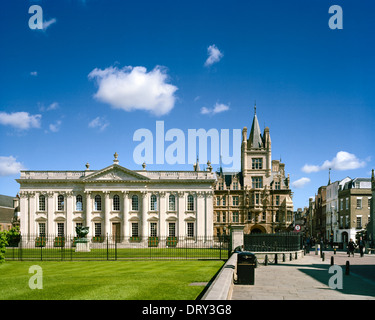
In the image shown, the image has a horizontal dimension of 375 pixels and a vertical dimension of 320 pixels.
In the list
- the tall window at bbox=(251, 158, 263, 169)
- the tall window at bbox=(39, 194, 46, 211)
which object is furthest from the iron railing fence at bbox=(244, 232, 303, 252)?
the tall window at bbox=(251, 158, 263, 169)

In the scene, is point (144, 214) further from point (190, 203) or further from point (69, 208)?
point (69, 208)

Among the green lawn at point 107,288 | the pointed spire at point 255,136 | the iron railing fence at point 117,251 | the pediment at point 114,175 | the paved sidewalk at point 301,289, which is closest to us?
the green lawn at point 107,288

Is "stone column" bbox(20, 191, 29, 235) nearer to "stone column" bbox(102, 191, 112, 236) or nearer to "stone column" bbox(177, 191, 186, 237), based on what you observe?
"stone column" bbox(102, 191, 112, 236)

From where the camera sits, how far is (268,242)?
1159 inches

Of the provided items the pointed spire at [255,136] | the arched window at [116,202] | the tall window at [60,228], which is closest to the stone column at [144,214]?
the arched window at [116,202]

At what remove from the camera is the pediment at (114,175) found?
6656 cm

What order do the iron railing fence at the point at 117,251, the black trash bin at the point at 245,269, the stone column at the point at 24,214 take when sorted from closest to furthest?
the black trash bin at the point at 245,269
the iron railing fence at the point at 117,251
the stone column at the point at 24,214

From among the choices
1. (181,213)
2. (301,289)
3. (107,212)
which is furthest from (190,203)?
(301,289)

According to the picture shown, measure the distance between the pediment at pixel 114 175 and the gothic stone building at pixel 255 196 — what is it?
21865 mm

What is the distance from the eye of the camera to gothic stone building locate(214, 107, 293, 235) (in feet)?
265

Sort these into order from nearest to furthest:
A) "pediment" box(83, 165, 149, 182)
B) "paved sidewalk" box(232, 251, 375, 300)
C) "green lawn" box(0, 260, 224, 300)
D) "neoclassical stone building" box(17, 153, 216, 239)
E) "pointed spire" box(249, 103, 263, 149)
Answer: "green lawn" box(0, 260, 224, 300), "paved sidewalk" box(232, 251, 375, 300), "pediment" box(83, 165, 149, 182), "neoclassical stone building" box(17, 153, 216, 239), "pointed spire" box(249, 103, 263, 149)

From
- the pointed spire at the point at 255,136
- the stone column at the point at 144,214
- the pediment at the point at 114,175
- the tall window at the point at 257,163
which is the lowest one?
the stone column at the point at 144,214

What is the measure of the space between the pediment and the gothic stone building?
2187 cm

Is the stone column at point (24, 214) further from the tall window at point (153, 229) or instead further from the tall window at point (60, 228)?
the tall window at point (153, 229)
